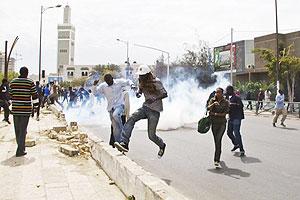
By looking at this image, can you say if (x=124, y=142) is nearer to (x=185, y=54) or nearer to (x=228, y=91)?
(x=228, y=91)

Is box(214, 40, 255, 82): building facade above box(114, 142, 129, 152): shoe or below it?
above

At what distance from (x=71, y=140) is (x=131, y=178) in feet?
17.2

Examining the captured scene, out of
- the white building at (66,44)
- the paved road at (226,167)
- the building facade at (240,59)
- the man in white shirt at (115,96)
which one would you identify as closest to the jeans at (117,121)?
the man in white shirt at (115,96)

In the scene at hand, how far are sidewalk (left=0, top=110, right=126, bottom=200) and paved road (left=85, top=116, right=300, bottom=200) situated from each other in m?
1.15

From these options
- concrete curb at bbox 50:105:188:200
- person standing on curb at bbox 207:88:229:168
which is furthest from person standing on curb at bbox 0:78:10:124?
person standing on curb at bbox 207:88:229:168

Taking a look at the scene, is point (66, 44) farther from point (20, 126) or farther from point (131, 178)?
point (131, 178)

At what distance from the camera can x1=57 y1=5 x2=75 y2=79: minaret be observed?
5499 inches

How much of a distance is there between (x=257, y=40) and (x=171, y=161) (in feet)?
109

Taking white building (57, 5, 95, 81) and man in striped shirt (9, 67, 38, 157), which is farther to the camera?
white building (57, 5, 95, 81)

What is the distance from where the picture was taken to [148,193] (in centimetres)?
374

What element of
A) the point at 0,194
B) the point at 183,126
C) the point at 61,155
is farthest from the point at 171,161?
the point at 183,126

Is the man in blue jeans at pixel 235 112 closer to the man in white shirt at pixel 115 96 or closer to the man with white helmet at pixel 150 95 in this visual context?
the man in white shirt at pixel 115 96

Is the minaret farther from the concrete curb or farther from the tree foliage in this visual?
the concrete curb

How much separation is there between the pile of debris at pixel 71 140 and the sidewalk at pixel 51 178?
0.66ft
